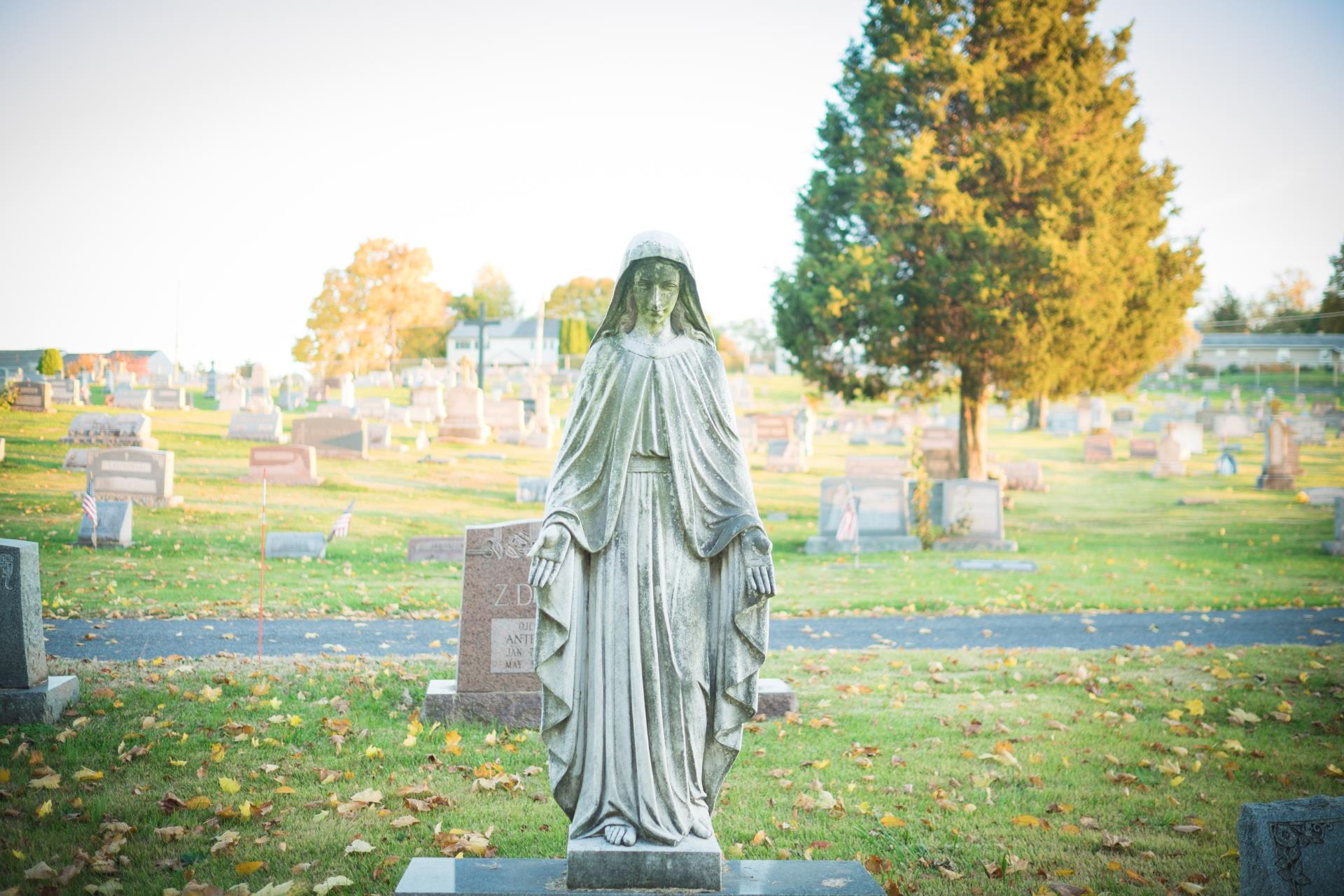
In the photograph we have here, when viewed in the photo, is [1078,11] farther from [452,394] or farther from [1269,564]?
[452,394]

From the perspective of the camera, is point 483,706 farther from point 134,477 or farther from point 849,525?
point 134,477

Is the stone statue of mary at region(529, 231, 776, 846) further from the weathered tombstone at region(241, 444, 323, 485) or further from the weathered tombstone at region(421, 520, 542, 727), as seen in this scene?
the weathered tombstone at region(241, 444, 323, 485)

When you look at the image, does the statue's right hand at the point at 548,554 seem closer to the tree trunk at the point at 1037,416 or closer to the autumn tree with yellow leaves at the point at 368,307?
the autumn tree with yellow leaves at the point at 368,307

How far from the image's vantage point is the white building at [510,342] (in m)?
57.1

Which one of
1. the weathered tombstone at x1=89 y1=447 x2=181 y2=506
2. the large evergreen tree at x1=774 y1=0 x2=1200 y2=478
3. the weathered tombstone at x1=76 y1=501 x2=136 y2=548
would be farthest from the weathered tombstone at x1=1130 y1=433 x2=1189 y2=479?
the weathered tombstone at x1=76 y1=501 x2=136 y2=548

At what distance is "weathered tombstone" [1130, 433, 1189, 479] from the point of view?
92.5ft

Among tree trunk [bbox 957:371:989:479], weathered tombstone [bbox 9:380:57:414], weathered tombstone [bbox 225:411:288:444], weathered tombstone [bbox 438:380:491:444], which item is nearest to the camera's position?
weathered tombstone [bbox 9:380:57:414]

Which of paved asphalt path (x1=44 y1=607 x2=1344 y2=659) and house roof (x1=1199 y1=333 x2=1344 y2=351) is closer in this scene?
paved asphalt path (x1=44 y1=607 x2=1344 y2=659)

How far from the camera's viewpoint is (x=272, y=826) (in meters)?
5.27

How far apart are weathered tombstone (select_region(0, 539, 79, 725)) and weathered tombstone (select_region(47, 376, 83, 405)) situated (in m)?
9.34

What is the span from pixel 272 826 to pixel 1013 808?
4.25 meters

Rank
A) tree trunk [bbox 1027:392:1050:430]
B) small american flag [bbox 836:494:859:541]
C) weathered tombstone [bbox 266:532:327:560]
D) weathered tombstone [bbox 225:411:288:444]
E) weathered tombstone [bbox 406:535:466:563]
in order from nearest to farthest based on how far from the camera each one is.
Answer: weathered tombstone [bbox 266:532:327:560] → weathered tombstone [bbox 406:535:466:563] → small american flag [bbox 836:494:859:541] → weathered tombstone [bbox 225:411:288:444] → tree trunk [bbox 1027:392:1050:430]

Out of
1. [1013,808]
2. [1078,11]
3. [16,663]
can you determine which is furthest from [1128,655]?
[1078,11]

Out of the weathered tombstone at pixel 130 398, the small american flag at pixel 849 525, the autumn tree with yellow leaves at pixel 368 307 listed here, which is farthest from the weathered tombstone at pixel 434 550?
the autumn tree with yellow leaves at pixel 368 307
